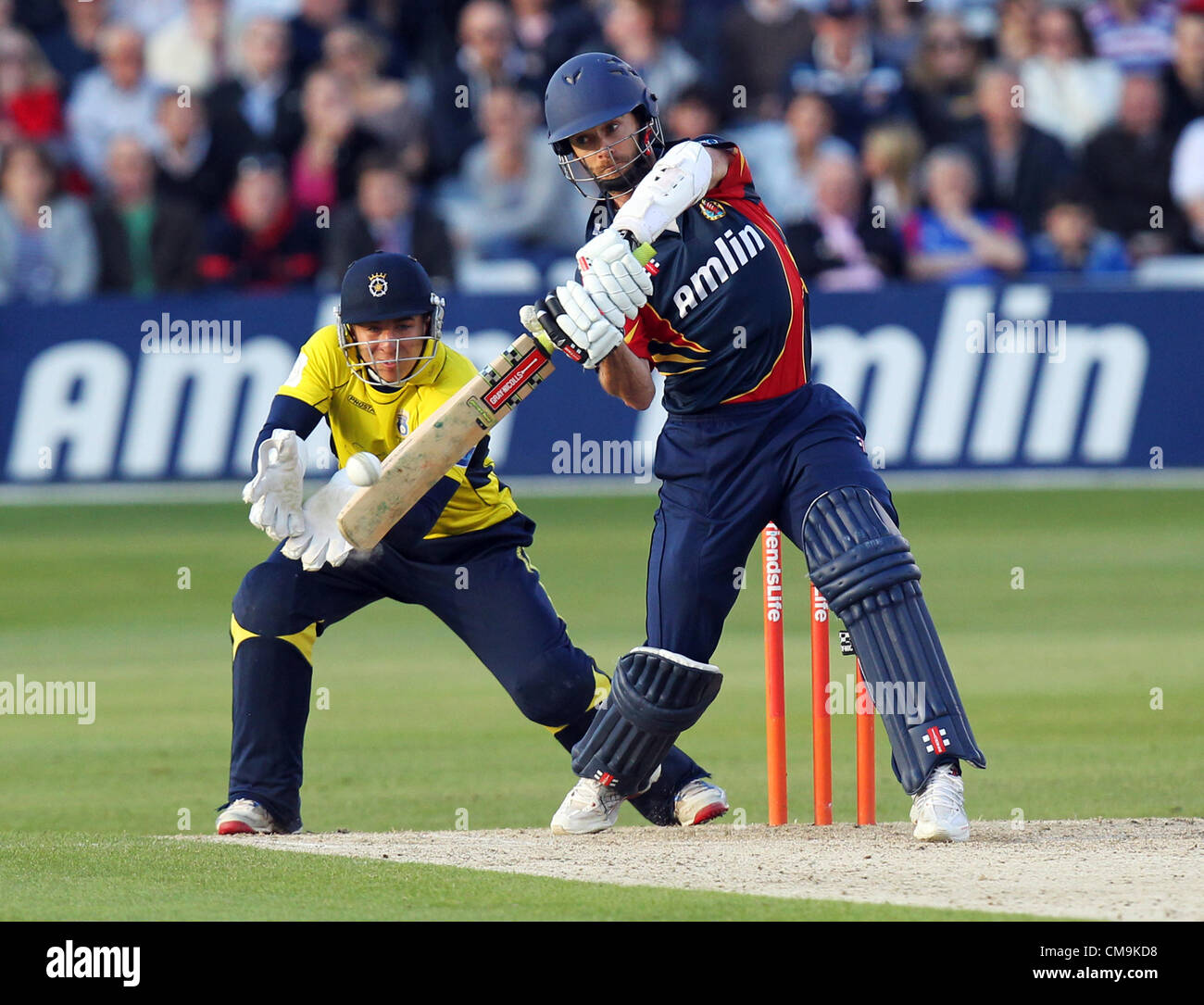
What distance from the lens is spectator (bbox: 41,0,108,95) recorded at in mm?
17797

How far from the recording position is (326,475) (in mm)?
14930

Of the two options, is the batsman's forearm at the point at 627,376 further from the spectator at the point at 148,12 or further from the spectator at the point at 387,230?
the spectator at the point at 148,12

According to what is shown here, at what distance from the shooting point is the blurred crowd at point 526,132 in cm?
1603

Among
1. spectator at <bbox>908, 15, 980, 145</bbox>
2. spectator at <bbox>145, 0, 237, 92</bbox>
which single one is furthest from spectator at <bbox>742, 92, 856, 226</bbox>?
spectator at <bbox>145, 0, 237, 92</bbox>

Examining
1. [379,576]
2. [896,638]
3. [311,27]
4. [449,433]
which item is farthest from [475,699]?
[311,27]

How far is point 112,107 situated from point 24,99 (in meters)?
0.75

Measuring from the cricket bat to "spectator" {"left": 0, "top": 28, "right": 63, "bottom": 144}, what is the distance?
12252mm

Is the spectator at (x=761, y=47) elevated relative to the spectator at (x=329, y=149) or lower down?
elevated

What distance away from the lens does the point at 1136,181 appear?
16.8 m

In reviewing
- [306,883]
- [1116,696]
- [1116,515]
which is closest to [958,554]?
[1116,515]

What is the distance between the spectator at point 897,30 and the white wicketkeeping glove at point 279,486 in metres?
12.4

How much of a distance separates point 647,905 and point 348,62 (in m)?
13.4

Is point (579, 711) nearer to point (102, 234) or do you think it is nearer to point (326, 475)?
point (326, 475)

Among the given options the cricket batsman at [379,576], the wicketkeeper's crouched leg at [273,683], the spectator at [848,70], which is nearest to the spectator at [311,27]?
the spectator at [848,70]
